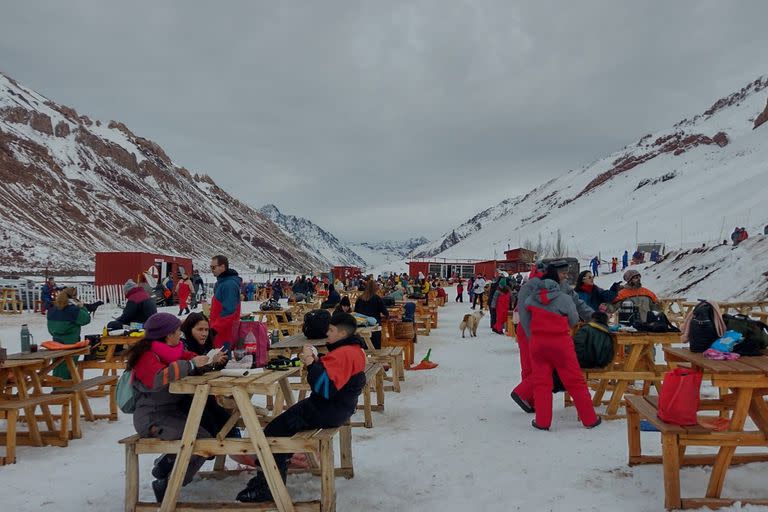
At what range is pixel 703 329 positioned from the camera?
421 centimetres

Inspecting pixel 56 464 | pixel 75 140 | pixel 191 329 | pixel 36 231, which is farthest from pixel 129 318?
pixel 75 140

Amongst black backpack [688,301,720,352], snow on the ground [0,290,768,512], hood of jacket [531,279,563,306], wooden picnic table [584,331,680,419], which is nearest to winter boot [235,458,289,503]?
snow on the ground [0,290,768,512]

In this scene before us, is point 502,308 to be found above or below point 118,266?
below

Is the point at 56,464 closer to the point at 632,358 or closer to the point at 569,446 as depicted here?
the point at 569,446

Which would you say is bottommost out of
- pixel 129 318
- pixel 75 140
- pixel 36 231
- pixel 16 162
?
pixel 129 318

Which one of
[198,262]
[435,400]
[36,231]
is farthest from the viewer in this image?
[198,262]

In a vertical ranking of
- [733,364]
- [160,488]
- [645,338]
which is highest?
[733,364]

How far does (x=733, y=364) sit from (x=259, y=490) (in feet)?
10.7

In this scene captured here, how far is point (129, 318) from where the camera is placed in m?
7.12

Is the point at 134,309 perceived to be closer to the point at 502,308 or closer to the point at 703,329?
the point at 703,329

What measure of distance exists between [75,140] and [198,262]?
116 feet

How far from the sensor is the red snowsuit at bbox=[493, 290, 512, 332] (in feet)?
43.8

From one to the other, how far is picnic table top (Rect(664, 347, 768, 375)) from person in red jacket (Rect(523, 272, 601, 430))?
4.04 ft

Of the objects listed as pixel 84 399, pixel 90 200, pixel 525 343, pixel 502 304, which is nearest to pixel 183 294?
pixel 502 304
